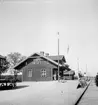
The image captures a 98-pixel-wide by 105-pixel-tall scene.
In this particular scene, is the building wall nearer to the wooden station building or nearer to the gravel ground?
the wooden station building

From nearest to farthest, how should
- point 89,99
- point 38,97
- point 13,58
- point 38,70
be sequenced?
point 38,97
point 89,99
point 38,70
point 13,58

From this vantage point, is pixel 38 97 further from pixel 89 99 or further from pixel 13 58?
pixel 13 58

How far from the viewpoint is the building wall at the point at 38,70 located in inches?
1433

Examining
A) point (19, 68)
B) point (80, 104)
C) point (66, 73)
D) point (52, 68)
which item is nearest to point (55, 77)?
point (52, 68)

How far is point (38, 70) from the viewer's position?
122ft

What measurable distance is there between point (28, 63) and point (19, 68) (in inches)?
93.5

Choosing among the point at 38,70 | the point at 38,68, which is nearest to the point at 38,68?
the point at 38,68

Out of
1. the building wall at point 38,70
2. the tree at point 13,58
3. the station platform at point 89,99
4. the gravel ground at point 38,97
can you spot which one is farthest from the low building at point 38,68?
the tree at point 13,58

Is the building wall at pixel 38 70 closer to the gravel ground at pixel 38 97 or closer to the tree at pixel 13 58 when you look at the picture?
the gravel ground at pixel 38 97

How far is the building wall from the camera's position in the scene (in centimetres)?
3641

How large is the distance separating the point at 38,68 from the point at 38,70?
43 centimetres

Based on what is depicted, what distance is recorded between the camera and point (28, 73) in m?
37.9

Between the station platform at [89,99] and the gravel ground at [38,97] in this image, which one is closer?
the gravel ground at [38,97]

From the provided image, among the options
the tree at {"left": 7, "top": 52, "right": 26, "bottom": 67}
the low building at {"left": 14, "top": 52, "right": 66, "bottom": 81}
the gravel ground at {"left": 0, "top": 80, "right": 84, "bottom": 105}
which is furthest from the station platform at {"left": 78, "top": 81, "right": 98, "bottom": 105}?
the tree at {"left": 7, "top": 52, "right": 26, "bottom": 67}
